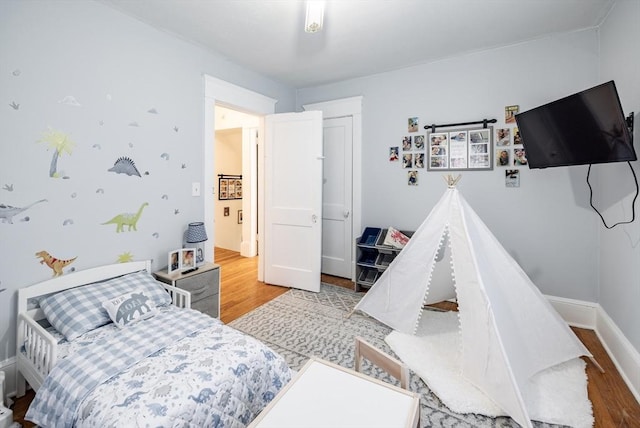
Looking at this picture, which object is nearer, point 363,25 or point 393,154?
point 363,25

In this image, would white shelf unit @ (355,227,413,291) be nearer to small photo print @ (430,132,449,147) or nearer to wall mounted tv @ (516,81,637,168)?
small photo print @ (430,132,449,147)

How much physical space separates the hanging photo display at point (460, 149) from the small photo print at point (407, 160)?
0.62 feet

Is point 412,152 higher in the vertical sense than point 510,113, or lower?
lower

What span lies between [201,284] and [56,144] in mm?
1416

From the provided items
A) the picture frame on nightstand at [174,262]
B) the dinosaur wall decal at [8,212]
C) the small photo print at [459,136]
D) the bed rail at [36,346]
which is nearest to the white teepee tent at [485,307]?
the small photo print at [459,136]

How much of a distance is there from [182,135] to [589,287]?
3.93m

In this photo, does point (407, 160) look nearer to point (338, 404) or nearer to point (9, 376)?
point (338, 404)

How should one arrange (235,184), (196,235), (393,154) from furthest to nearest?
(235,184)
(393,154)
(196,235)

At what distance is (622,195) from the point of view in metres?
2.07

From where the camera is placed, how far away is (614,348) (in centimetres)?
211

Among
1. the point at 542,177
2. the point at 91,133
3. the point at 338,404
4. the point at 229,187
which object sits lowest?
the point at 338,404

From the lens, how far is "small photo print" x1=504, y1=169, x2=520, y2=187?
284 centimetres

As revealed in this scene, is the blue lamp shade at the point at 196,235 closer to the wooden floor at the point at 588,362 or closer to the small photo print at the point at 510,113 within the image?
the wooden floor at the point at 588,362

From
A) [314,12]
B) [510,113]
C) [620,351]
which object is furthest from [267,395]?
[510,113]
